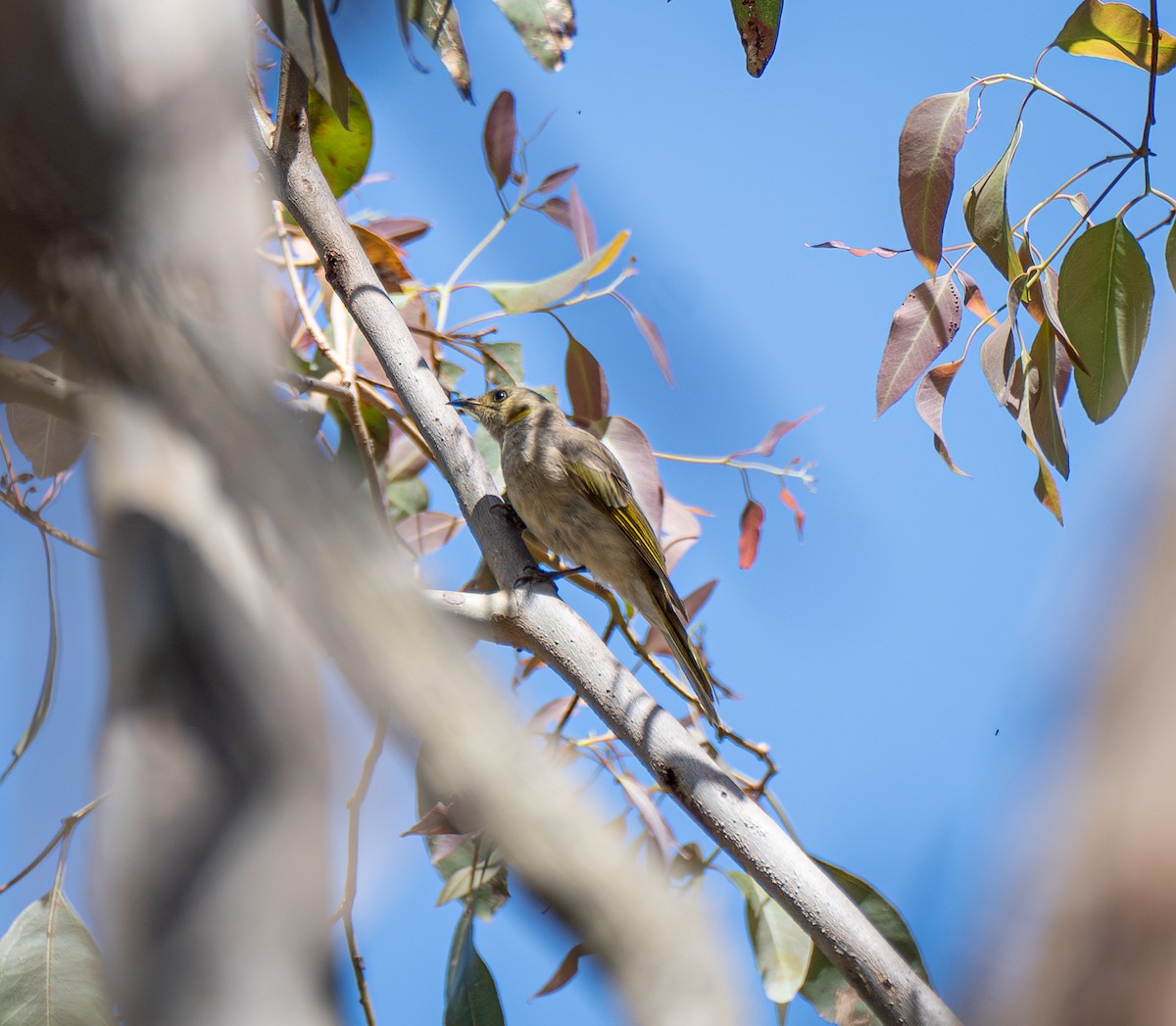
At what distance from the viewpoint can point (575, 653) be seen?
1.55 metres

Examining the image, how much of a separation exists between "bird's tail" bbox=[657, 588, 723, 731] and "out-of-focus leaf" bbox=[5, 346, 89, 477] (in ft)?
6.11

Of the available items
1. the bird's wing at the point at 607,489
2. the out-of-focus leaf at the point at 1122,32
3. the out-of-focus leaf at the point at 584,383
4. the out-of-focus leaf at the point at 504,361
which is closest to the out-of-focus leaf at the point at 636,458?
the out-of-focus leaf at the point at 584,383

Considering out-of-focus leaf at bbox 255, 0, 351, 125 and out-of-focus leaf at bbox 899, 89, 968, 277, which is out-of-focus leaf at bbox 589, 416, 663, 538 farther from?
out-of-focus leaf at bbox 255, 0, 351, 125

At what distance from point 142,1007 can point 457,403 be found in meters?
2.93

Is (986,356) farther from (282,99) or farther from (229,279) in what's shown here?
(229,279)

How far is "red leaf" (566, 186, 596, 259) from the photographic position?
2.74 metres

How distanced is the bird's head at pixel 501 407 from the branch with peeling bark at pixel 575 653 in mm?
1522

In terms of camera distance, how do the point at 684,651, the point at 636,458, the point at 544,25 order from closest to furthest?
1. the point at 544,25
2. the point at 636,458
3. the point at 684,651

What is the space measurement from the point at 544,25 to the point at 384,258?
862 millimetres

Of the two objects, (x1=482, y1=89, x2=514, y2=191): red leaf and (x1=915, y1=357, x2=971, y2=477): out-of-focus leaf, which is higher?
(x1=482, y1=89, x2=514, y2=191): red leaf

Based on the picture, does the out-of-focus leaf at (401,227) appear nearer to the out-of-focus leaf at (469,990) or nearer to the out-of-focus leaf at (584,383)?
the out-of-focus leaf at (584,383)

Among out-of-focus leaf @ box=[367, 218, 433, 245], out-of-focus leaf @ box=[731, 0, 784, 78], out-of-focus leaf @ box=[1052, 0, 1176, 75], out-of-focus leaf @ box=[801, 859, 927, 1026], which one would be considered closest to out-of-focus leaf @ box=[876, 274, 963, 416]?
out-of-focus leaf @ box=[1052, 0, 1176, 75]

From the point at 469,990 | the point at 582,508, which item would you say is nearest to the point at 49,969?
the point at 469,990

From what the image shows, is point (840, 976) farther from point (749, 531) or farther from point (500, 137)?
point (500, 137)
